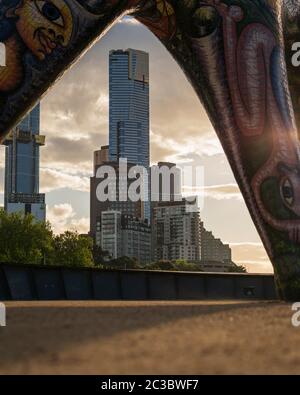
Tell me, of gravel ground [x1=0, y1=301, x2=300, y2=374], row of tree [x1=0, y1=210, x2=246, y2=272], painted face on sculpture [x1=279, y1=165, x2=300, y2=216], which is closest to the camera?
gravel ground [x1=0, y1=301, x2=300, y2=374]

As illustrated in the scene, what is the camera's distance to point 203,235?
197125 millimetres

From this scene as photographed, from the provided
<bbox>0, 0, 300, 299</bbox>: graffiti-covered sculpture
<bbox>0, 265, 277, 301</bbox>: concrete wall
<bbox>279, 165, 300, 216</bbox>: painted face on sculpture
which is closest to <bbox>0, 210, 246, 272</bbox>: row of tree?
<bbox>0, 265, 277, 301</bbox>: concrete wall

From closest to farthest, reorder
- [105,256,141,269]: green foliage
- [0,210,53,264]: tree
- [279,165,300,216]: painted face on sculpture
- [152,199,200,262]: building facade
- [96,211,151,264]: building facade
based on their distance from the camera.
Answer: [279,165,300,216]: painted face on sculpture
[0,210,53,264]: tree
[105,256,141,269]: green foliage
[96,211,151,264]: building facade
[152,199,200,262]: building facade

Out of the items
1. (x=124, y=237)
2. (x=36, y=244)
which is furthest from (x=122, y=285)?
(x=124, y=237)

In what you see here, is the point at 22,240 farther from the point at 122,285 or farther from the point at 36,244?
the point at 122,285

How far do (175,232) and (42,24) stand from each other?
5799 inches

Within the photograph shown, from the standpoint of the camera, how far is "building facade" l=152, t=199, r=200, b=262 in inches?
6284

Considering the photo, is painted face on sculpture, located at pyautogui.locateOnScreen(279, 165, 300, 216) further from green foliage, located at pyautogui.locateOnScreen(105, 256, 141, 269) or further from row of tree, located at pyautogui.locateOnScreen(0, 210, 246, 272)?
green foliage, located at pyautogui.locateOnScreen(105, 256, 141, 269)

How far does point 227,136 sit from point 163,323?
805cm

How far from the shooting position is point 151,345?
17.0 feet

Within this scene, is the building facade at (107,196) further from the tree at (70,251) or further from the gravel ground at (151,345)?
the gravel ground at (151,345)

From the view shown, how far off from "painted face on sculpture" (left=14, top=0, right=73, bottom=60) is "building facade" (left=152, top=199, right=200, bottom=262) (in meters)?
Answer: 145

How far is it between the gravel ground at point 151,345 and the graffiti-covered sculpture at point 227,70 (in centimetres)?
597
